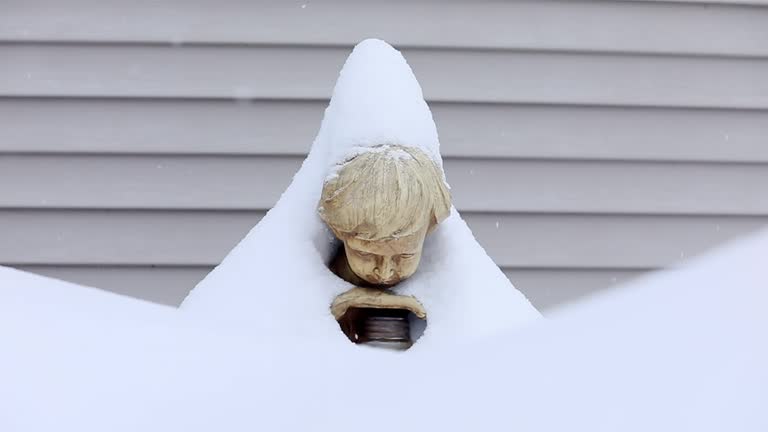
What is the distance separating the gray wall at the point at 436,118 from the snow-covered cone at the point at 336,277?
1040mm

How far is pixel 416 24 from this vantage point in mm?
2113

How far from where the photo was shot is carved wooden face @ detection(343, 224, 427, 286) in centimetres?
93

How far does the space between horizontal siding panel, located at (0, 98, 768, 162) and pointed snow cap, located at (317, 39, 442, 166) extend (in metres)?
1.00

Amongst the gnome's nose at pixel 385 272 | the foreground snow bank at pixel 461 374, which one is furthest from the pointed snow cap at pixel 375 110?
the foreground snow bank at pixel 461 374

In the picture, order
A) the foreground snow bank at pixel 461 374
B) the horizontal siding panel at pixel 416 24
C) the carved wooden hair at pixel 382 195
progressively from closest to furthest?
the foreground snow bank at pixel 461 374
the carved wooden hair at pixel 382 195
the horizontal siding panel at pixel 416 24

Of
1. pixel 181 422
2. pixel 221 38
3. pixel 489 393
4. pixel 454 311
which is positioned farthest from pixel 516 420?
pixel 221 38

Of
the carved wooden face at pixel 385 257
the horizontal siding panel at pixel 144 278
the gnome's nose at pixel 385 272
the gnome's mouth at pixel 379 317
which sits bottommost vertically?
the gnome's mouth at pixel 379 317

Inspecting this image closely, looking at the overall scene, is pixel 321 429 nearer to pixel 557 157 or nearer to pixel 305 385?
pixel 305 385

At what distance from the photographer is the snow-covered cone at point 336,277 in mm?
942

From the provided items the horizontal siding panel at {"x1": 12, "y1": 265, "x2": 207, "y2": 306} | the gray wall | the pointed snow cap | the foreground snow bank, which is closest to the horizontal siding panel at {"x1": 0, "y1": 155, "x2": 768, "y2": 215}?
the gray wall

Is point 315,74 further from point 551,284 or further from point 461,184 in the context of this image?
point 551,284

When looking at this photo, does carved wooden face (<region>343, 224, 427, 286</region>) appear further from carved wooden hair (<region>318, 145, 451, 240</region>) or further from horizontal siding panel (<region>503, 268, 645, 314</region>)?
horizontal siding panel (<region>503, 268, 645, 314</region>)

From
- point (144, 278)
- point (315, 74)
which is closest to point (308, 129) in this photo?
point (315, 74)

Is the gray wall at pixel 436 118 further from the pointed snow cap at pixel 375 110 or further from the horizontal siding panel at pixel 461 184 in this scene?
the pointed snow cap at pixel 375 110
